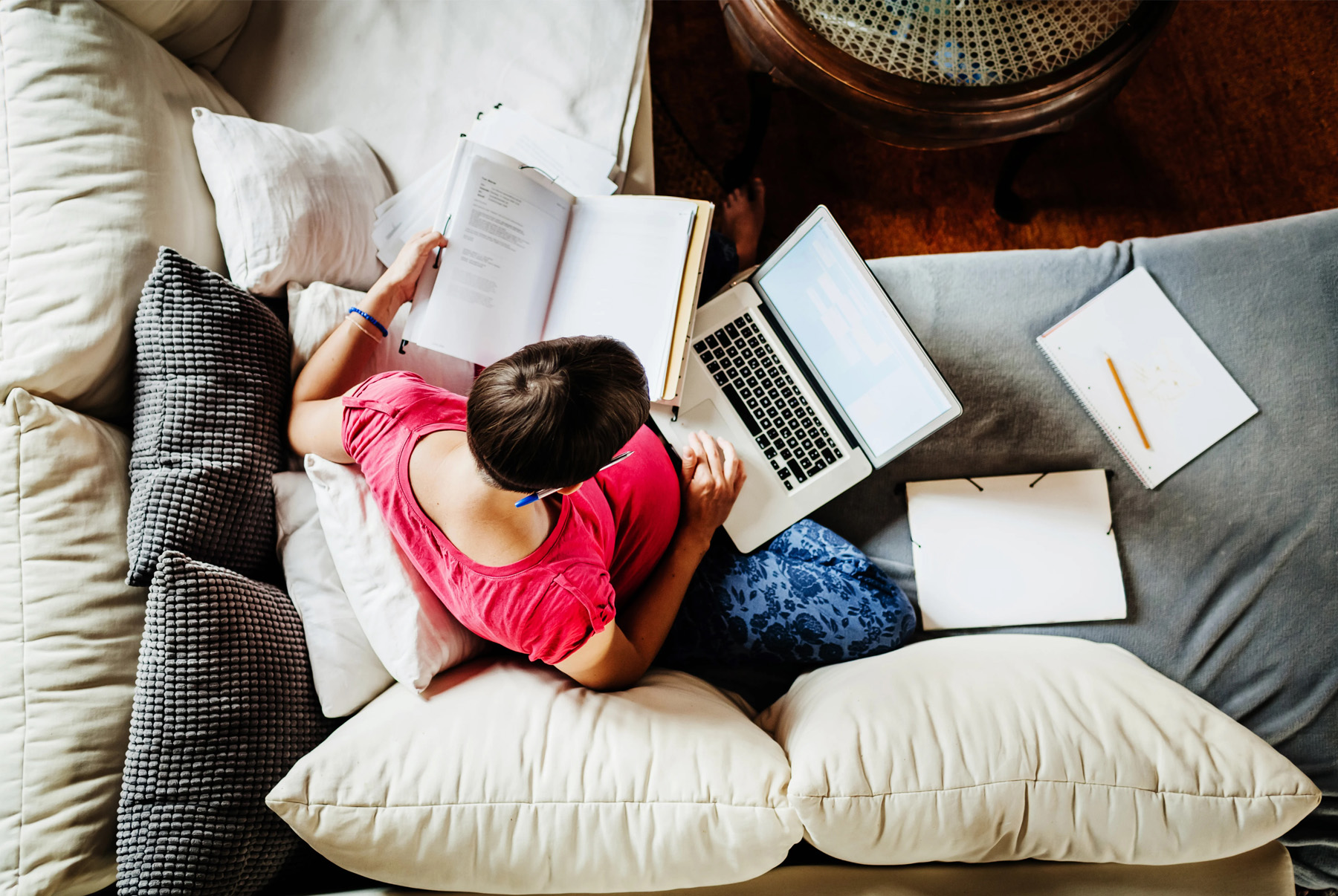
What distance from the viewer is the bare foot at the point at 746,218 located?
169 centimetres

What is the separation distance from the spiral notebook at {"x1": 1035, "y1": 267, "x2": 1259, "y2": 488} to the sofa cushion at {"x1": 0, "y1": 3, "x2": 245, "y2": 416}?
147 cm

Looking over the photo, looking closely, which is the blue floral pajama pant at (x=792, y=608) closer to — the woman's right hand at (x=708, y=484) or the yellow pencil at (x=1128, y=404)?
the woman's right hand at (x=708, y=484)

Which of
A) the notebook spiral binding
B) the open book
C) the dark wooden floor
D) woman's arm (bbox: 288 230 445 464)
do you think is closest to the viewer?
woman's arm (bbox: 288 230 445 464)

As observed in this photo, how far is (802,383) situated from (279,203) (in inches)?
35.4

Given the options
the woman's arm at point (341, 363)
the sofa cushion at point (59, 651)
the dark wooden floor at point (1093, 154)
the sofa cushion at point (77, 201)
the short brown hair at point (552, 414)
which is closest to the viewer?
the short brown hair at point (552, 414)

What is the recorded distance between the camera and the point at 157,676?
86 centimetres

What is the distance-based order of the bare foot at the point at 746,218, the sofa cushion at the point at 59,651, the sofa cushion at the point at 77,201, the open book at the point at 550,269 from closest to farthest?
the sofa cushion at the point at 59,651 → the sofa cushion at the point at 77,201 → the open book at the point at 550,269 → the bare foot at the point at 746,218

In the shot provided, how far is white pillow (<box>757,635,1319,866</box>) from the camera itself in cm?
90

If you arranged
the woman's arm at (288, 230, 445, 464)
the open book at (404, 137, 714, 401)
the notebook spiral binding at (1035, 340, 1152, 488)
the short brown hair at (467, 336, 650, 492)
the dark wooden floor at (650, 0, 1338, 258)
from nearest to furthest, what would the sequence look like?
the short brown hair at (467, 336, 650, 492) < the woman's arm at (288, 230, 445, 464) < the open book at (404, 137, 714, 401) < the notebook spiral binding at (1035, 340, 1152, 488) < the dark wooden floor at (650, 0, 1338, 258)

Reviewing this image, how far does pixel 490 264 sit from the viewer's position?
118 centimetres

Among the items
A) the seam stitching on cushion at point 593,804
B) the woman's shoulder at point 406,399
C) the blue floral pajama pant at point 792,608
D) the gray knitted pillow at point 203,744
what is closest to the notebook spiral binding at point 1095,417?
the blue floral pajama pant at point 792,608

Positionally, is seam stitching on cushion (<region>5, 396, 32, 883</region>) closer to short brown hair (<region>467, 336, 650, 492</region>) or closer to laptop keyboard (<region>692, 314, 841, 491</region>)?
short brown hair (<region>467, 336, 650, 492</region>)

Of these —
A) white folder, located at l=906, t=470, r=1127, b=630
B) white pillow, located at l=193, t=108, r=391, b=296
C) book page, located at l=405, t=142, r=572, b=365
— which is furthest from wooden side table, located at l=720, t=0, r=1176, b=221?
white pillow, located at l=193, t=108, r=391, b=296

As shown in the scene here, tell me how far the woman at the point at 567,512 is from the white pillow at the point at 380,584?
33 mm
